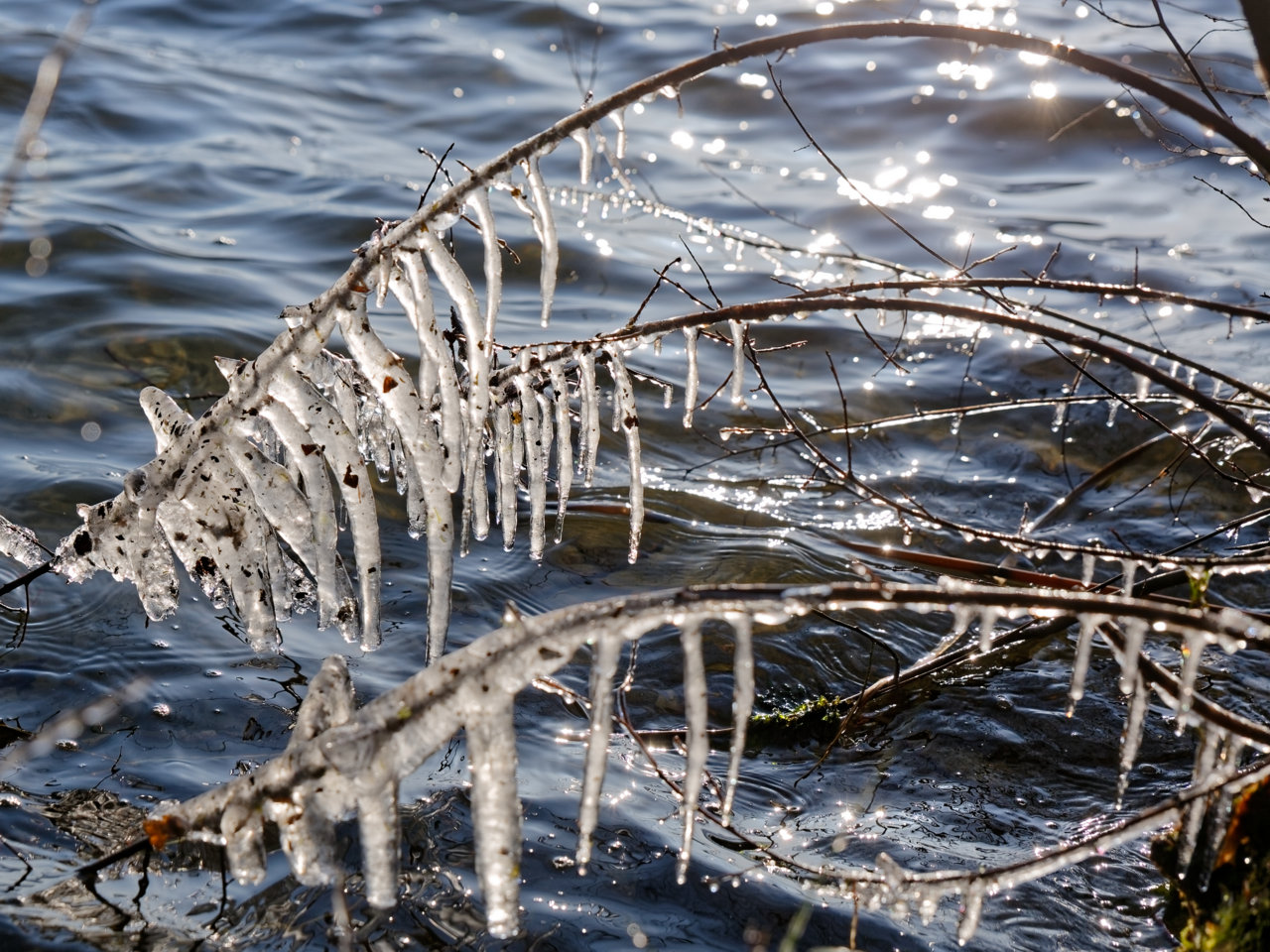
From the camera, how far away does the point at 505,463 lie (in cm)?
287

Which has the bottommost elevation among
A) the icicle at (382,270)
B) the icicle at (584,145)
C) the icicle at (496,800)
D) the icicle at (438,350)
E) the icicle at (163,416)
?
the icicle at (496,800)

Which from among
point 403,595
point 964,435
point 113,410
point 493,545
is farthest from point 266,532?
point 964,435

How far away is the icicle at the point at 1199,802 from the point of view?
2.00 meters

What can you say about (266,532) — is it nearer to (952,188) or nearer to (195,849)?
(195,849)

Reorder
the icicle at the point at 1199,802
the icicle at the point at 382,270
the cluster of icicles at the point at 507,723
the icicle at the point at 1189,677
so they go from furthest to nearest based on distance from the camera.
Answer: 1. the icicle at the point at 382,270
2. the icicle at the point at 1199,802
3. the icicle at the point at 1189,677
4. the cluster of icicles at the point at 507,723

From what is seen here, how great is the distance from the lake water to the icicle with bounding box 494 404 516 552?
751 millimetres

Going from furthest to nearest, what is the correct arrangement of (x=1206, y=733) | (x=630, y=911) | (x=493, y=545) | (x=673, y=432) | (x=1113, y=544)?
(x=673, y=432), (x=1113, y=544), (x=493, y=545), (x=630, y=911), (x=1206, y=733)

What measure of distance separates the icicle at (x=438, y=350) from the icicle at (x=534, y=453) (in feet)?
0.88

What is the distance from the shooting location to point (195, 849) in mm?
2754

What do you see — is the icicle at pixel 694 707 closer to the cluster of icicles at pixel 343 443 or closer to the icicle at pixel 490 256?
the cluster of icicles at pixel 343 443

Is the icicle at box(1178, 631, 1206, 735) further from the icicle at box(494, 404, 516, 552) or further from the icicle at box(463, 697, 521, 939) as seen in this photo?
the icicle at box(494, 404, 516, 552)

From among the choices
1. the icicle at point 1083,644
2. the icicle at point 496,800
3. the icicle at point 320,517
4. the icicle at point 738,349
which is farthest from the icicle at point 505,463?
the icicle at point 1083,644

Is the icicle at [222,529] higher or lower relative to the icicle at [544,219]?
lower

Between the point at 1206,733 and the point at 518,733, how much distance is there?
6.78 feet
